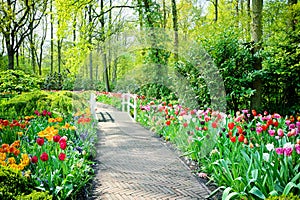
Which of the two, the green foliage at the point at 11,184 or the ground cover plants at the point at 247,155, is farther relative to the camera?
the ground cover plants at the point at 247,155

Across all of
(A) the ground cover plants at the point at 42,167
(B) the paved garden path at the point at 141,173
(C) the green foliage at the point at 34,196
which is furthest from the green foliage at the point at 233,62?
(C) the green foliage at the point at 34,196

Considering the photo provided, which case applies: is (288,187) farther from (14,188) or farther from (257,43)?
(257,43)

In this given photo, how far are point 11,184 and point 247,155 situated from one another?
2355 mm

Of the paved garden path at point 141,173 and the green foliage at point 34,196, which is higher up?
the green foliage at point 34,196

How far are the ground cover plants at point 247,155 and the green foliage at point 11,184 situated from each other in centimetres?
195

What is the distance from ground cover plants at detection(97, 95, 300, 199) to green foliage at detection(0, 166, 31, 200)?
1.95m

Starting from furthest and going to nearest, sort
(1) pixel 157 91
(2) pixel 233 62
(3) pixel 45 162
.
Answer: (1) pixel 157 91 < (2) pixel 233 62 < (3) pixel 45 162

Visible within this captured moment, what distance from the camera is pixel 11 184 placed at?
263cm

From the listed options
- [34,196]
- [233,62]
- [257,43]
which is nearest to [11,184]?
[34,196]

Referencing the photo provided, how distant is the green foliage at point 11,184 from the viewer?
2.47m

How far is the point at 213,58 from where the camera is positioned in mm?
6887

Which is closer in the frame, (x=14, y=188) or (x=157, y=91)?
(x=14, y=188)

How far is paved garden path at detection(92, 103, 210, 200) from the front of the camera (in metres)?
3.61

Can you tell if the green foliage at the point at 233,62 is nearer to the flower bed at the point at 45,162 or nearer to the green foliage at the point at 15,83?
the flower bed at the point at 45,162
